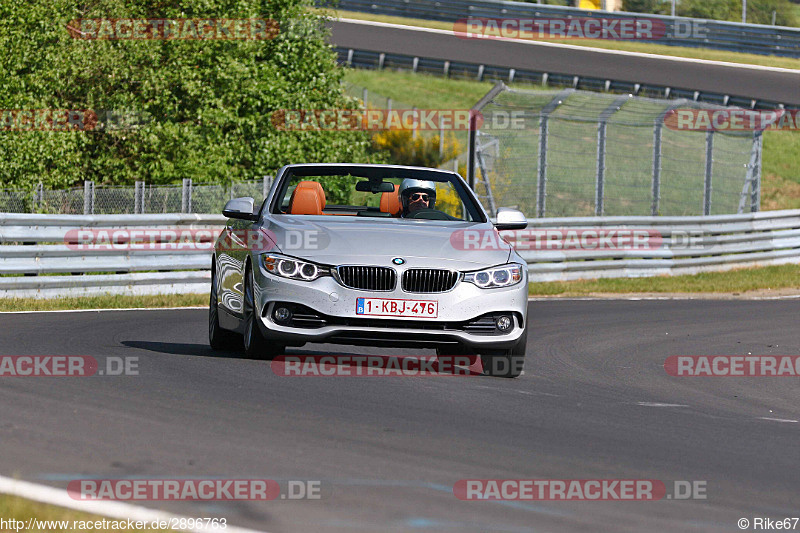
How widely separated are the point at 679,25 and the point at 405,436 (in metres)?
42.9

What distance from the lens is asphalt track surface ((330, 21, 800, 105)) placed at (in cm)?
4053

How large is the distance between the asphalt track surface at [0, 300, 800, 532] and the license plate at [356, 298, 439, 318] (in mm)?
458

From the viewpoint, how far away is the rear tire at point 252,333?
9414 mm

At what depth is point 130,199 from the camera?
835 inches

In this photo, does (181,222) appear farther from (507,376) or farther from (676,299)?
(507,376)

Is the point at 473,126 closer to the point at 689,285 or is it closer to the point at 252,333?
the point at 689,285

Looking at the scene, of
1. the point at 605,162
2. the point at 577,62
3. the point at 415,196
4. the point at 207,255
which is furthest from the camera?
the point at 577,62

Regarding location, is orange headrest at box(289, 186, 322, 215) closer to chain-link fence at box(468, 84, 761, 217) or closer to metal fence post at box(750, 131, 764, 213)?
chain-link fence at box(468, 84, 761, 217)

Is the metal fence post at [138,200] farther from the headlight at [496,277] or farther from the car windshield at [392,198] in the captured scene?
the headlight at [496,277]

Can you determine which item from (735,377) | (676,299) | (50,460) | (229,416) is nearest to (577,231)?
(676,299)

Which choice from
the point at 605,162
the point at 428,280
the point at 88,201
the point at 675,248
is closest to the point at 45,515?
the point at 428,280

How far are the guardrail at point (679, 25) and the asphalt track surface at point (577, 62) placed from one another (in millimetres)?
1204

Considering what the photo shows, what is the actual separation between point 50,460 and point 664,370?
6.73 m

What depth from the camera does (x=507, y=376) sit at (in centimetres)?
979
